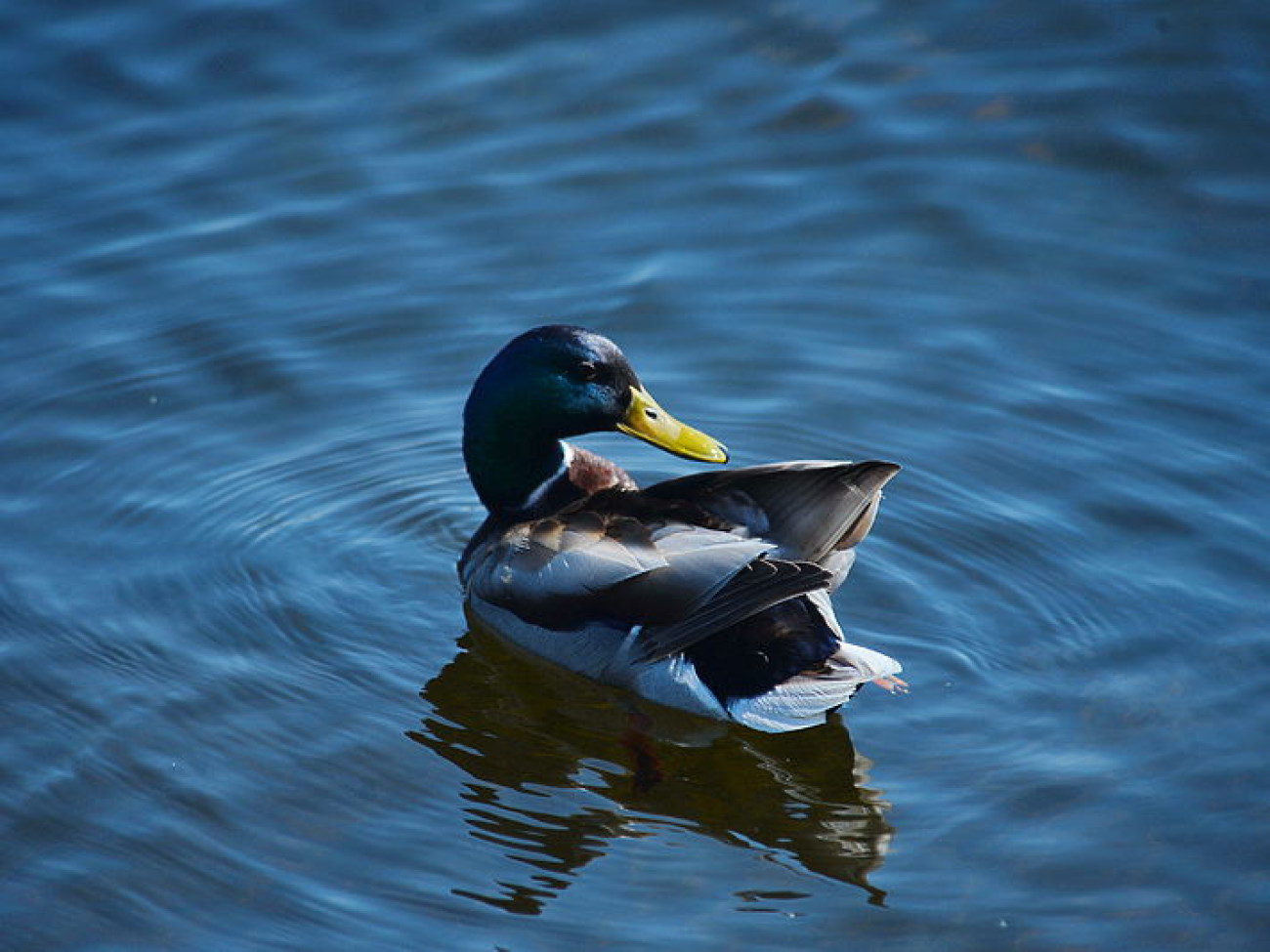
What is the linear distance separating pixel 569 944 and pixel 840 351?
3761 millimetres

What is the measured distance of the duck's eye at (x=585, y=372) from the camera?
690 centimetres

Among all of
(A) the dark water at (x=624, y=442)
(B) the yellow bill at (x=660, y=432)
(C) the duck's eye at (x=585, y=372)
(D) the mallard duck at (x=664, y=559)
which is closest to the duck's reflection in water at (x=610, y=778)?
(A) the dark water at (x=624, y=442)

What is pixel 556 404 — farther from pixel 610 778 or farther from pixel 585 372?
pixel 610 778

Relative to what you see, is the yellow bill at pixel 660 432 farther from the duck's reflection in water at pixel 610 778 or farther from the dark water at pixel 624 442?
the duck's reflection in water at pixel 610 778

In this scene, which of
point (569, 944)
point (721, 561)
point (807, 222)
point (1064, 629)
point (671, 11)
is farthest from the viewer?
point (671, 11)

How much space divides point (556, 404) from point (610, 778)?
1513mm

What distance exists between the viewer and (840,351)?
27.6ft

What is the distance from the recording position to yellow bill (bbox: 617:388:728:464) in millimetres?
6977

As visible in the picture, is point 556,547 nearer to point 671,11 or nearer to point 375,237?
point 375,237

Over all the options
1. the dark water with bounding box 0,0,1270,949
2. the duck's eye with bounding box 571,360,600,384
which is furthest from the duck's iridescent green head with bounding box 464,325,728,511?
the dark water with bounding box 0,0,1270,949

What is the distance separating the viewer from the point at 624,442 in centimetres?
814

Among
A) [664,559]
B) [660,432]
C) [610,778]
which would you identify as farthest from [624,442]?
[610,778]

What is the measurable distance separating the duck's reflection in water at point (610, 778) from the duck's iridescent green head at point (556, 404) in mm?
793

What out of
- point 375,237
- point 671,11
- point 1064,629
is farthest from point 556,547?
point 671,11
